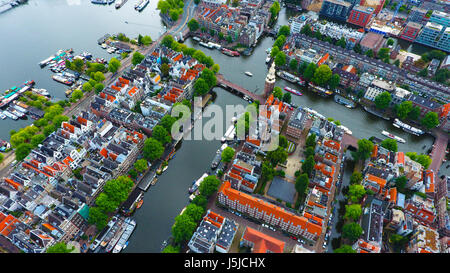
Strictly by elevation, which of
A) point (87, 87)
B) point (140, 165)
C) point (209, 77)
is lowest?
point (140, 165)

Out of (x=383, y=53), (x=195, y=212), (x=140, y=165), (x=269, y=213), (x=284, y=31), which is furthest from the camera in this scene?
(x=284, y=31)

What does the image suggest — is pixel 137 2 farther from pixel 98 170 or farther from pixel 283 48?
pixel 98 170

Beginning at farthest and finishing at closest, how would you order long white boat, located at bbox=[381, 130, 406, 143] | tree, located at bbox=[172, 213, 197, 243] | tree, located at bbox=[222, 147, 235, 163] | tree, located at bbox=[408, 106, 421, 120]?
tree, located at bbox=[408, 106, 421, 120] < long white boat, located at bbox=[381, 130, 406, 143] < tree, located at bbox=[222, 147, 235, 163] < tree, located at bbox=[172, 213, 197, 243]

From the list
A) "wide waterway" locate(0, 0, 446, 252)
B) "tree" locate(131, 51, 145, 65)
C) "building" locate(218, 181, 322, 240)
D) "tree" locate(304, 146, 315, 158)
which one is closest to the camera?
"building" locate(218, 181, 322, 240)

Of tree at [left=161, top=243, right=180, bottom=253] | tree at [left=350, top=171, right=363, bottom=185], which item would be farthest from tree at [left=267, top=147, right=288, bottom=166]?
tree at [left=161, top=243, right=180, bottom=253]

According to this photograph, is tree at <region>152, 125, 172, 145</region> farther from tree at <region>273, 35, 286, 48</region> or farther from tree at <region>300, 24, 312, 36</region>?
tree at <region>300, 24, 312, 36</region>

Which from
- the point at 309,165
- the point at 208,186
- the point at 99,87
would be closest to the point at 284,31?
the point at 309,165

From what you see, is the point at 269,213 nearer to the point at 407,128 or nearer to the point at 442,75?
the point at 407,128
